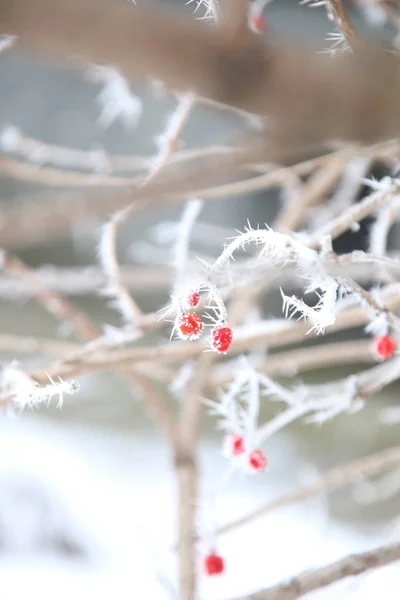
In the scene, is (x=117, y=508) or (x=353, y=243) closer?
(x=117, y=508)

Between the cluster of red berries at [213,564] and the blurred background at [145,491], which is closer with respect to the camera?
the cluster of red berries at [213,564]

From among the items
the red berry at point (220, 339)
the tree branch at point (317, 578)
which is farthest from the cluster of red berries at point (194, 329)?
the tree branch at point (317, 578)

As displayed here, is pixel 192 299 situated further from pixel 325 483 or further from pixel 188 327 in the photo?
pixel 325 483

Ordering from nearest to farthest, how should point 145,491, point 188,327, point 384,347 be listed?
point 188,327 < point 384,347 < point 145,491

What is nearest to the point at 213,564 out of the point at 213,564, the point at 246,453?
the point at 213,564

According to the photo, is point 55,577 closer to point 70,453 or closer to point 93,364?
point 70,453

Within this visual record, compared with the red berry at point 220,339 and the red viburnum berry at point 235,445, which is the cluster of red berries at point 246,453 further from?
the red berry at point 220,339

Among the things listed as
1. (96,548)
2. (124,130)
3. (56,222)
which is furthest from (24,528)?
(124,130)
